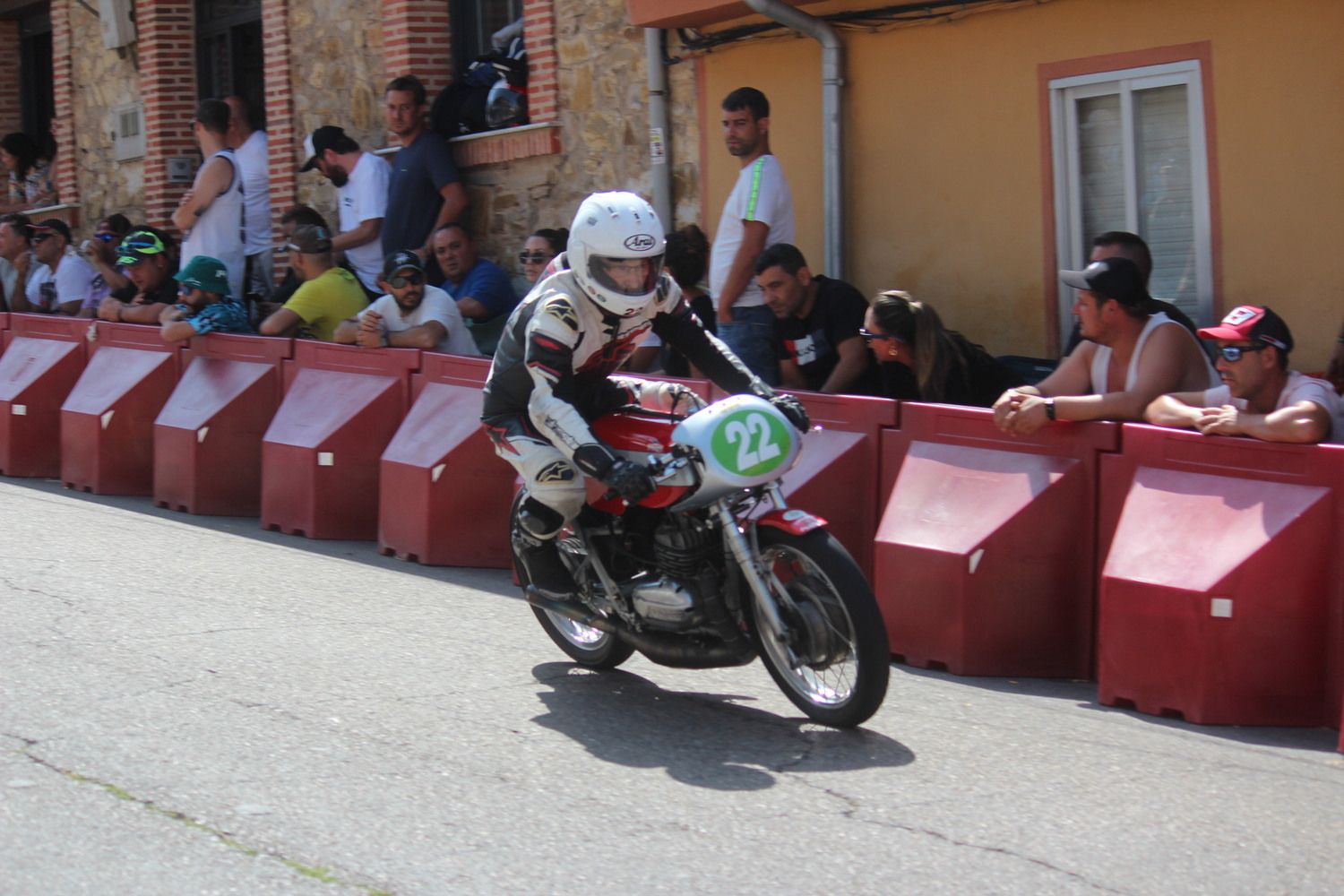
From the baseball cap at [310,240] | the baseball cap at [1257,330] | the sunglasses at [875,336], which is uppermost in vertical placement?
the baseball cap at [310,240]

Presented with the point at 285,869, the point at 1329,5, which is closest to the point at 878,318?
the point at 1329,5

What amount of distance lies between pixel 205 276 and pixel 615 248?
19.7 feet

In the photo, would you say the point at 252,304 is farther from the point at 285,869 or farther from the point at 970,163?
the point at 285,869

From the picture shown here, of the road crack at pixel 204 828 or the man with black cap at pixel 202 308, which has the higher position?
the man with black cap at pixel 202 308

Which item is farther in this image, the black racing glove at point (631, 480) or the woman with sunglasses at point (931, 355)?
the woman with sunglasses at point (931, 355)

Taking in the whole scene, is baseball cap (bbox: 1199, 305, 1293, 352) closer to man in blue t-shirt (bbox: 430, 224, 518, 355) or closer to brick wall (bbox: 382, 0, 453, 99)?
man in blue t-shirt (bbox: 430, 224, 518, 355)

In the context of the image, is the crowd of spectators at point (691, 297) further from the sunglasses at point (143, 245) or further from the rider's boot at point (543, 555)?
the rider's boot at point (543, 555)

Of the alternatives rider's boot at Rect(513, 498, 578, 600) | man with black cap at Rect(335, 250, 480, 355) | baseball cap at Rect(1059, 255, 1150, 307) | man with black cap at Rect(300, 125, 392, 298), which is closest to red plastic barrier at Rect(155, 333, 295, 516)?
man with black cap at Rect(335, 250, 480, 355)

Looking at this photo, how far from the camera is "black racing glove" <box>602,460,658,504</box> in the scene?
5262 mm

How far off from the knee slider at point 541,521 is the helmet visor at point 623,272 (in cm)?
87

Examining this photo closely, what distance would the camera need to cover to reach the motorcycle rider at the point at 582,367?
18.5 ft

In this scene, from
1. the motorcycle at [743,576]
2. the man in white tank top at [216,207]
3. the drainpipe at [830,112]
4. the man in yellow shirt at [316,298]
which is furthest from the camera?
the man in white tank top at [216,207]

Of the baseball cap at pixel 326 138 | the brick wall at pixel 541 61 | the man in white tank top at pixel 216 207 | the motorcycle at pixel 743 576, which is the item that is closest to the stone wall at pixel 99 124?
the man in white tank top at pixel 216 207

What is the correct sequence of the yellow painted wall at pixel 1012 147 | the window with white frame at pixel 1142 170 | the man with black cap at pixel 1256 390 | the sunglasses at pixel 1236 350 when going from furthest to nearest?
the window with white frame at pixel 1142 170 → the yellow painted wall at pixel 1012 147 → the sunglasses at pixel 1236 350 → the man with black cap at pixel 1256 390
